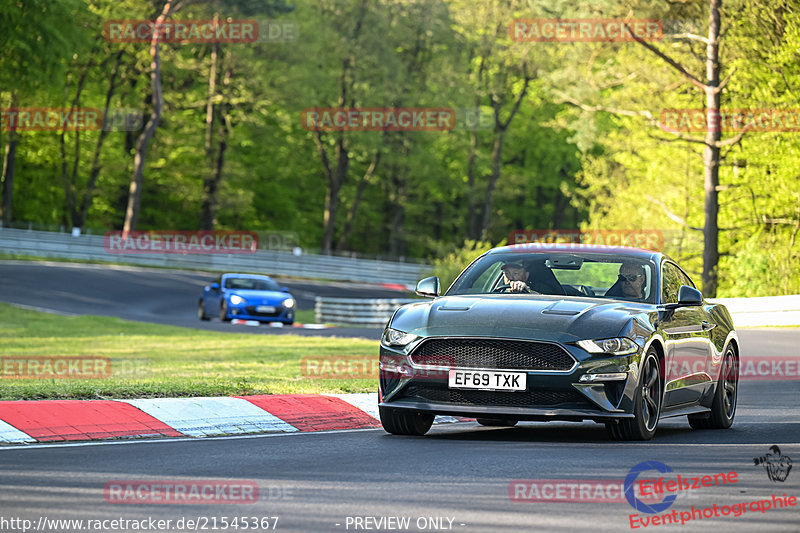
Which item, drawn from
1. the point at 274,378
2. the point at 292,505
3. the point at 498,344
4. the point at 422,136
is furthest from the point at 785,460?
the point at 422,136

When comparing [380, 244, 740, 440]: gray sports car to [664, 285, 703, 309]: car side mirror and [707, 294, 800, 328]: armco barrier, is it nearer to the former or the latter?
[664, 285, 703, 309]: car side mirror

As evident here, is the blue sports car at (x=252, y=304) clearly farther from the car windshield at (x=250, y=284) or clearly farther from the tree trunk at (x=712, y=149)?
the tree trunk at (x=712, y=149)

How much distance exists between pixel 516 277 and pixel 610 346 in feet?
5.55

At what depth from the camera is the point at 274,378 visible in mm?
14945

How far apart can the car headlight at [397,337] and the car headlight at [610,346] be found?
4.34 ft

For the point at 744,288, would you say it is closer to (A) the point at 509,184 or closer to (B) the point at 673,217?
(B) the point at 673,217

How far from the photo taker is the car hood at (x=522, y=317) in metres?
9.60

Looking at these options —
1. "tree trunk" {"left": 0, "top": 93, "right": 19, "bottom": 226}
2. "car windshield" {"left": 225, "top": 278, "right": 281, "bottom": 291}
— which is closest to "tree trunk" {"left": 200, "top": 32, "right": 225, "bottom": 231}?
"tree trunk" {"left": 0, "top": 93, "right": 19, "bottom": 226}

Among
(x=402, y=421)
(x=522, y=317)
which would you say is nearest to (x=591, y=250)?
(x=522, y=317)

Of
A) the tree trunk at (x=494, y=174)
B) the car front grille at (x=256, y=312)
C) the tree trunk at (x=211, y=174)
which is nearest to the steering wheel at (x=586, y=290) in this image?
the car front grille at (x=256, y=312)

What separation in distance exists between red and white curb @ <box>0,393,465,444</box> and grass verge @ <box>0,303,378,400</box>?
2.01ft

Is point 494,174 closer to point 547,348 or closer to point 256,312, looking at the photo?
point 256,312

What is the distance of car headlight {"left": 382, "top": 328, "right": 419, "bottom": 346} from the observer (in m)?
9.95

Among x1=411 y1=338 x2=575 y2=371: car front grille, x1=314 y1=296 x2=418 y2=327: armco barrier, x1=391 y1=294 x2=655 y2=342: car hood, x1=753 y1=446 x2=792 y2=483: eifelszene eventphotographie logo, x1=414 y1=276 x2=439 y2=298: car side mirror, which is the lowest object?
x1=314 y1=296 x2=418 y2=327: armco barrier
